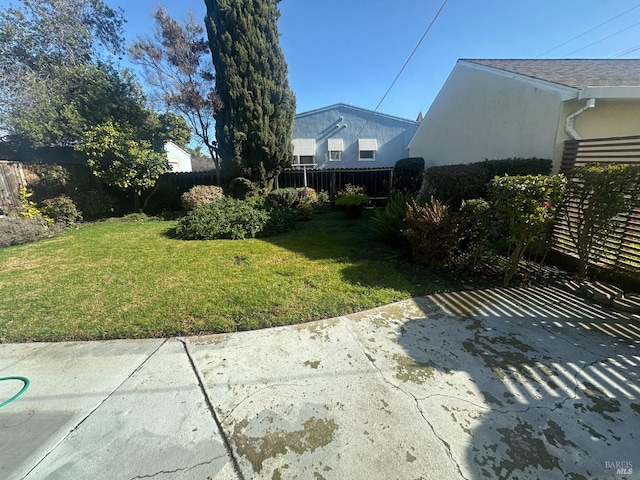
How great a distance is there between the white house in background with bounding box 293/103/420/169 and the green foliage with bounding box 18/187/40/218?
12.6 meters

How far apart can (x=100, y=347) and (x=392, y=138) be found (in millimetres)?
18383

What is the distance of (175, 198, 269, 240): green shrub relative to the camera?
6852mm

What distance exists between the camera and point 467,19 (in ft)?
21.9

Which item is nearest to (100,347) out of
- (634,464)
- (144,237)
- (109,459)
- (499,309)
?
(109,459)

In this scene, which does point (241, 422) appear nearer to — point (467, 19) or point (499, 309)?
point (499, 309)

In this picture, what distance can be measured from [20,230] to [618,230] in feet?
40.2

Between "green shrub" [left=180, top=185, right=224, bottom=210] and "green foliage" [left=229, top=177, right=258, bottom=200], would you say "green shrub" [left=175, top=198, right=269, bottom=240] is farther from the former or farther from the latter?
"green foliage" [left=229, top=177, right=258, bottom=200]

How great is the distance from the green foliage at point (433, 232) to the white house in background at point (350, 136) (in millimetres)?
13744

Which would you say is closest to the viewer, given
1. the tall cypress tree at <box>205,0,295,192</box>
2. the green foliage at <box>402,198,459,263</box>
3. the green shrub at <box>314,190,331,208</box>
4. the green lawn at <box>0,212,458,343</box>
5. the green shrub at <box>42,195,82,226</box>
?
the green lawn at <box>0,212,458,343</box>

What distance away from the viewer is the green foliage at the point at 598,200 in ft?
10.5

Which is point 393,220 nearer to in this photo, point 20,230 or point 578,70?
point 578,70

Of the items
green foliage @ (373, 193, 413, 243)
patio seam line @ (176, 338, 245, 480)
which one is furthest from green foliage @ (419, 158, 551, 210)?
patio seam line @ (176, 338, 245, 480)

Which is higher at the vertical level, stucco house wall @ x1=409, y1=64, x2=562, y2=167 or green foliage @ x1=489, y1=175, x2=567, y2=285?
stucco house wall @ x1=409, y1=64, x2=562, y2=167

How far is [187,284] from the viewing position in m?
3.95
